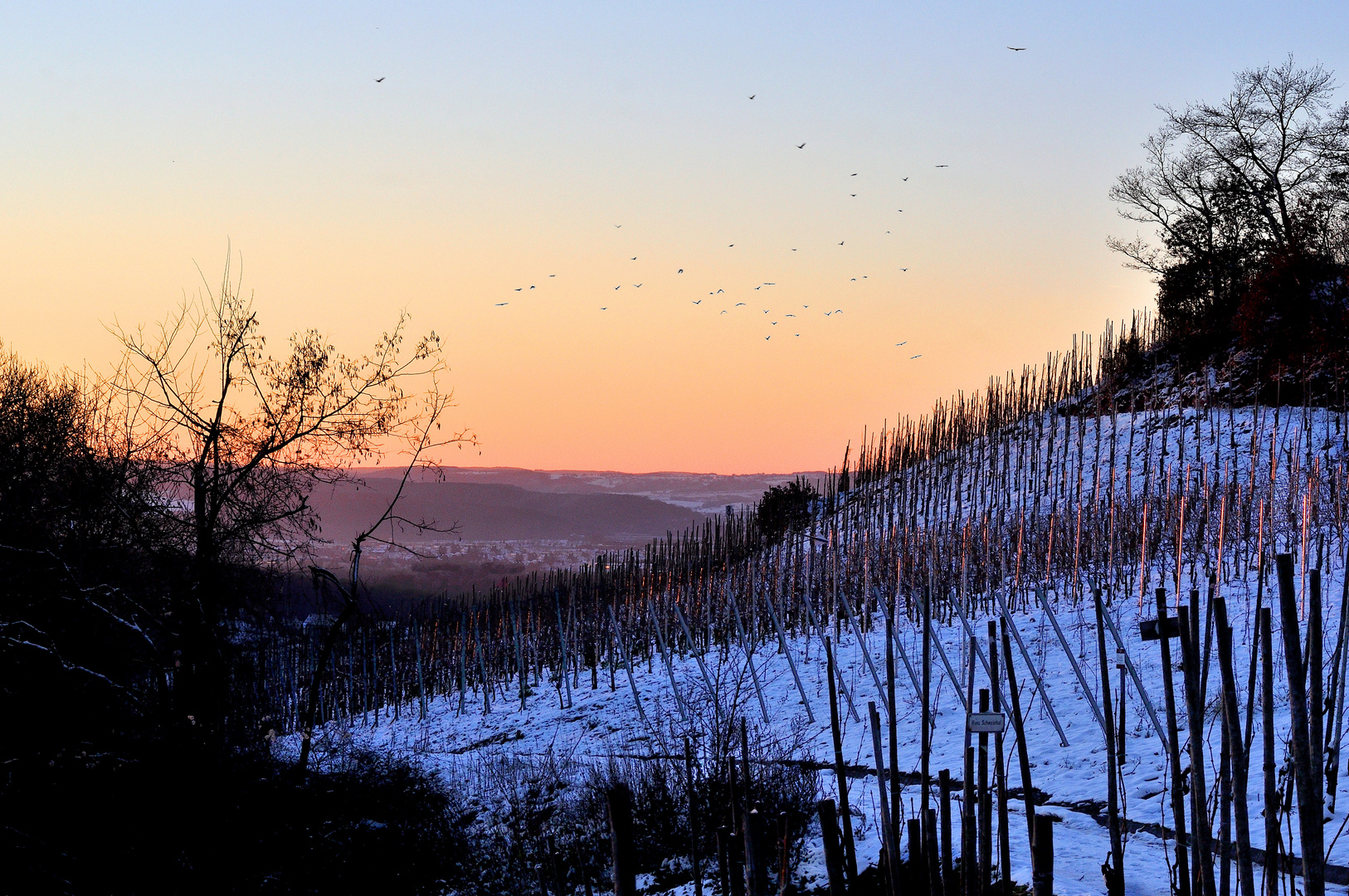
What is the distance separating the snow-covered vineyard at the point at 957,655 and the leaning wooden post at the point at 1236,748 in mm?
22

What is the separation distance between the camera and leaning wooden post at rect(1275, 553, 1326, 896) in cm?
286

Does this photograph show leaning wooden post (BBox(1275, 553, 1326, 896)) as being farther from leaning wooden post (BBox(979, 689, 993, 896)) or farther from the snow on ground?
the snow on ground

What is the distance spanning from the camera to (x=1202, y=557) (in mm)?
13812

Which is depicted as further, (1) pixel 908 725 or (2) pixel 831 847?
(1) pixel 908 725

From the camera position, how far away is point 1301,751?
2.89 m

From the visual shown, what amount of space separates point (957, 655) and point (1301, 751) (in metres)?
10.3

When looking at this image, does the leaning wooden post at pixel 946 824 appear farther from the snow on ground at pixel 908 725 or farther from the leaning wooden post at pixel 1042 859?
the snow on ground at pixel 908 725

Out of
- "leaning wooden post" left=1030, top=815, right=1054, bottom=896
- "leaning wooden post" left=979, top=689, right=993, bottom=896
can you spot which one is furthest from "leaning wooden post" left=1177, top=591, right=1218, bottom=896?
"leaning wooden post" left=979, top=689, right=993, bottom=896

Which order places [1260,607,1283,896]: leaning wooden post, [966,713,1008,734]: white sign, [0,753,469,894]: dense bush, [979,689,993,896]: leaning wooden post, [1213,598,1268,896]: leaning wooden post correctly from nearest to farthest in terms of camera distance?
[1213,598,1268,896]: leaning wooden post, [1260,607,1283,896]: leaning wooden post, [979,689,993,896]: leaning wooden post, [966,713,1008,734]: white sign, [0,753,469,894]: dense bush

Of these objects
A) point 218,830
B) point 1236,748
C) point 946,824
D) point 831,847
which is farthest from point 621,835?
point 218,830

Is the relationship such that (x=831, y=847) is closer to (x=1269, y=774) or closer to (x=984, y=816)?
(x=984, y=816)

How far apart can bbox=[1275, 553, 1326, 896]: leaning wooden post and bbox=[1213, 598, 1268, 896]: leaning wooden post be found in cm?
15

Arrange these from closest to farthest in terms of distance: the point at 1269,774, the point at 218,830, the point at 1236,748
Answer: the point at 1236,748, the point at 1269,774, the point at 218,830

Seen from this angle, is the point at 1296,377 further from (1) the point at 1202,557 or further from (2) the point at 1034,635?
(2) the point at 1034,635
